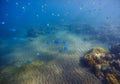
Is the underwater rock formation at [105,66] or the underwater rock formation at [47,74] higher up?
the underwater rock formation at [105,66]

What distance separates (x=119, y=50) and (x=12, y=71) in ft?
29.3

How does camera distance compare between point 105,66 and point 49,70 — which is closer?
point 105,66

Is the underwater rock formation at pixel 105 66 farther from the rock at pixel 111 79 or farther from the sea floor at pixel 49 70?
the sea floor at pixel 49 70

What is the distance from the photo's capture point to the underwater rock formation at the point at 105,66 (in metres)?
7.64

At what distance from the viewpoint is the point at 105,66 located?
838 cm

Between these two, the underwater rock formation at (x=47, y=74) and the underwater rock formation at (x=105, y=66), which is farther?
the underwater rock formation at (x=47, y=74)

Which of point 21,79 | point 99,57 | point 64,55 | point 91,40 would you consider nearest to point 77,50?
point 64,55

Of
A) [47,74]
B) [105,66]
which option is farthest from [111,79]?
[47,74]

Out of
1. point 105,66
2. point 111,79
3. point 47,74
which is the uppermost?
point 105,66

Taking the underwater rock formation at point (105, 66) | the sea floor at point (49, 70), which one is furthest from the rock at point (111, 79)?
the sea floor at point (49, 70)

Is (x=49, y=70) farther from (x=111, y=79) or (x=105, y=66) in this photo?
(x=111, y=79)

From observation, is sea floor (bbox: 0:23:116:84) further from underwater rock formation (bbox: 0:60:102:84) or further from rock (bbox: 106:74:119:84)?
rock (bbox: 106:74:119:84)

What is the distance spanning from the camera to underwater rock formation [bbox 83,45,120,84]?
7643 mm

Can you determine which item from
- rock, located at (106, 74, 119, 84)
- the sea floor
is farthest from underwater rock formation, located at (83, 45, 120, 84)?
the sea floor
